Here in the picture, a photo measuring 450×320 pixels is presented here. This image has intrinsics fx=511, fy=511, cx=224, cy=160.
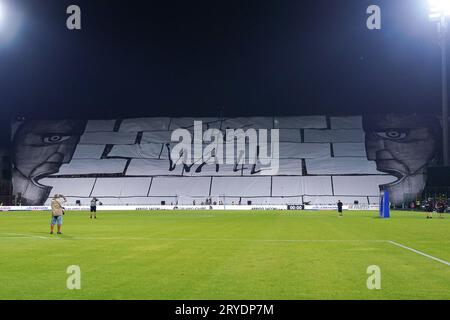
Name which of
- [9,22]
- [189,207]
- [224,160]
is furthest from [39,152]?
[189,207]

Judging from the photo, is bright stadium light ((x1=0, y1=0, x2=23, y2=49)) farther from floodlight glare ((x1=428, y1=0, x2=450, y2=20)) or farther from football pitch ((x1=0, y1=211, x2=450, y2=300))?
football pitch ((x1=0, y1=211, x2=450, y2=300))

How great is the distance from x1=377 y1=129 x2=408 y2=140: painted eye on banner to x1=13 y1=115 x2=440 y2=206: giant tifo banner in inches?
6.3

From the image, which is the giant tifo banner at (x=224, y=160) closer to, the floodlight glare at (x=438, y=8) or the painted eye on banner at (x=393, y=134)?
the painted eye on banner at (x=393, y=134)

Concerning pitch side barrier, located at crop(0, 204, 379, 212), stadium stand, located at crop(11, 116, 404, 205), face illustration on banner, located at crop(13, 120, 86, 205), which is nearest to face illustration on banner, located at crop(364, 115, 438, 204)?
stadium stand, located at crop(11, 116, 404, 205)

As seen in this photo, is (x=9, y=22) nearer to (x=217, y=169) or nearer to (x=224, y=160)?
(x=217, y=169)

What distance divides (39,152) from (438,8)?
63818mm

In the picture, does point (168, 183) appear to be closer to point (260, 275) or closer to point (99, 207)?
point (99, 207)

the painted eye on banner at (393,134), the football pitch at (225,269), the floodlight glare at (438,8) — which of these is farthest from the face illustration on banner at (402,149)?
the football pitch at (225,269)

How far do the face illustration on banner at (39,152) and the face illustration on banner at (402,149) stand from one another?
49.4m

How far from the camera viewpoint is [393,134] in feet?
270

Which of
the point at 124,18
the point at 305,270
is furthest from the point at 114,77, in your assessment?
the point at 305,270

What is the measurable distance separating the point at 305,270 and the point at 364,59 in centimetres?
6496

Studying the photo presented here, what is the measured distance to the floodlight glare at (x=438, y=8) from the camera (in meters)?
49.2

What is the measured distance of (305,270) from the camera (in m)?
11.4
